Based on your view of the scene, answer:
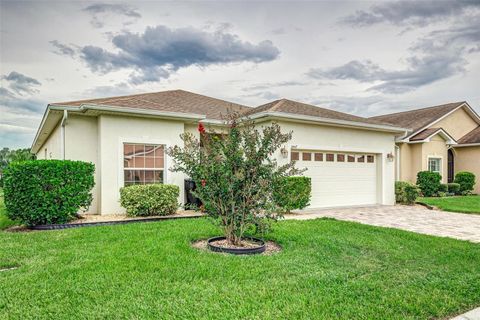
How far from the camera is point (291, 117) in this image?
11.1 metres

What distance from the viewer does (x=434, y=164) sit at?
19078 mm

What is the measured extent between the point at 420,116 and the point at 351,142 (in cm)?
1159

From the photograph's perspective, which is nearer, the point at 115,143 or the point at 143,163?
the point at 115,143

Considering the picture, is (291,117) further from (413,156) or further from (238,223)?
(413,156)

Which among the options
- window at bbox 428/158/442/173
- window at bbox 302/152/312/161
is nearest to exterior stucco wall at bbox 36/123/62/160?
window at bbox 302/152/312/161

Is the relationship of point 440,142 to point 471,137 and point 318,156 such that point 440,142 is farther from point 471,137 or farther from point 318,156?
point 318,156

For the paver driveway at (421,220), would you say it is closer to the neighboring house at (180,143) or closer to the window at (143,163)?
the neighboring house at (180,143)

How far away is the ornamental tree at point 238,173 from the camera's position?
5395 mm

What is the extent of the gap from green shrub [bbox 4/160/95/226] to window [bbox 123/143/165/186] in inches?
74.3

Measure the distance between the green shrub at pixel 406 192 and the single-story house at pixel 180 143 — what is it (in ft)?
1.71

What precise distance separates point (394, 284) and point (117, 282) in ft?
11.3

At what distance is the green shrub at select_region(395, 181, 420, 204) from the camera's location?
1411 centimetres

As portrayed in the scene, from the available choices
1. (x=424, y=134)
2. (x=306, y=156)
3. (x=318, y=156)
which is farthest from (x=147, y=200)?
(x=424, y=134)

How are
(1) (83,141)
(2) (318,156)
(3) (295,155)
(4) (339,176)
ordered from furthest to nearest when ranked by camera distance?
(4) (339,176) < (2) (318,156) < (3) (295,155) < (1) (83,141)
